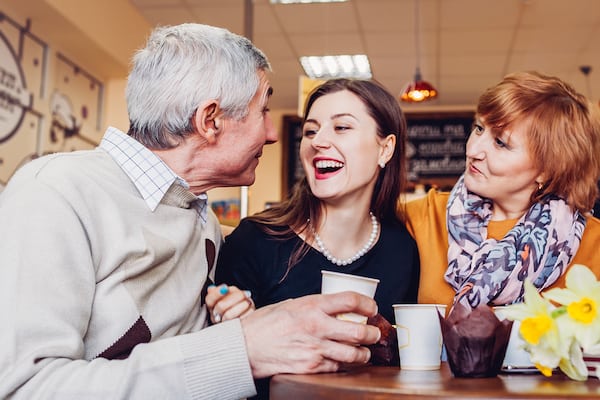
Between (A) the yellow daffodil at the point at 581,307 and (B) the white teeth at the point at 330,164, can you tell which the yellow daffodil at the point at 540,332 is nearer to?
(A) the yellow daffodil at the point at 581,307

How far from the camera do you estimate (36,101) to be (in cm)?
486

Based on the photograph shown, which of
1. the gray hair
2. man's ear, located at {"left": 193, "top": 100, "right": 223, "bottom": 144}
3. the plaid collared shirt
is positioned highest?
the gray hair

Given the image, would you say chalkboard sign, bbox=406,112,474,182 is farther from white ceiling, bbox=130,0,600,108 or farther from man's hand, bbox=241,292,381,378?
man's hand, bbox=241,292,381,378

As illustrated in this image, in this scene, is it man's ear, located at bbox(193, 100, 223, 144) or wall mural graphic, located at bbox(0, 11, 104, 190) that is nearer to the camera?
man's ear, located at bbox(193, 100, 223, 144)

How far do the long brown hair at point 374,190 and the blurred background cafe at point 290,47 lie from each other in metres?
1.71

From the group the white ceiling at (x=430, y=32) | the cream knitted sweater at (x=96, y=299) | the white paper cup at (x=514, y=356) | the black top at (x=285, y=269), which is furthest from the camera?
the white ceiling at (x=430, y=32)

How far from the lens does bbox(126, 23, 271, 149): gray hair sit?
158 centimetres

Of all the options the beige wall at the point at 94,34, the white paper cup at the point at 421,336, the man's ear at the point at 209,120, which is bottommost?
the white paper cup at the point at 421,336

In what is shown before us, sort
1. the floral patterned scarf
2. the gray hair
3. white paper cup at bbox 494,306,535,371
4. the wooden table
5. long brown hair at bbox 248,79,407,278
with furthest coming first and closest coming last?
long brown hair at bbox 248,79,407,278 → the floral patterned scarf → the gray hair → white paper cup at bbox 494,306,535,371 → the wooden table

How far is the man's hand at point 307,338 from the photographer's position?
1.16 metres

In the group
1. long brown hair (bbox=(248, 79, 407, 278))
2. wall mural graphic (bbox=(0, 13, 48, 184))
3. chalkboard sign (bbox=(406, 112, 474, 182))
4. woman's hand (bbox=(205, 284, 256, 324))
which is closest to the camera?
woman's hand (bbox=(205, 284, 256, 324))

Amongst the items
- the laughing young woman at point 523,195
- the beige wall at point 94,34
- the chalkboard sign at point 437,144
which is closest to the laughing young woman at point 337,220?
the laughing young woman at point 523,195

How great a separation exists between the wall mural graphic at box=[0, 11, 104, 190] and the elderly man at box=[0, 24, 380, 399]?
3243mm

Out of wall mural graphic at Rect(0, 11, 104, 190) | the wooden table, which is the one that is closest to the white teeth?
the wooden table
